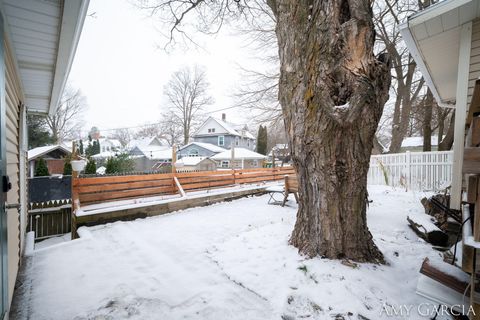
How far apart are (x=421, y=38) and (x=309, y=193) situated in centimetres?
315

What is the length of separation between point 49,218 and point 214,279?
6.43 meters

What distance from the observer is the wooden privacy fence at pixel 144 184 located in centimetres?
524

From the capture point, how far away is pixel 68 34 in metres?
2.29

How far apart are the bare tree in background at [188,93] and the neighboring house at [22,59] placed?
85.4 ft

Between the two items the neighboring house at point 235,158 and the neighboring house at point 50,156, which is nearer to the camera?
the neighboring house at point 50,156

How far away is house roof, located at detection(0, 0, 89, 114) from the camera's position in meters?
1.94

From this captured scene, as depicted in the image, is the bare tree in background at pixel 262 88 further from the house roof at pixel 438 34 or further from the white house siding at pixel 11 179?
the white house siding at pixel 11 179

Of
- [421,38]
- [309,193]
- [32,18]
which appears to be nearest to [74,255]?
[32,18]

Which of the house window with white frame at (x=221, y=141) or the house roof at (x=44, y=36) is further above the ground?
the house window with white frame at (x=221, y=141)

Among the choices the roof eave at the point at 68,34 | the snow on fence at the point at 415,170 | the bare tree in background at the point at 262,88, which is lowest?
the snow on fence at the point at 415,170

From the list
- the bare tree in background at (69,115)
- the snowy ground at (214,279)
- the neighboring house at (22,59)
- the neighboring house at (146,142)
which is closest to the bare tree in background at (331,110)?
the snowy ground at (214,279)

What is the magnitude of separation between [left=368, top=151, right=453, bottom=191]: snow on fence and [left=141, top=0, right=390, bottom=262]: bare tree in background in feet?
21.2

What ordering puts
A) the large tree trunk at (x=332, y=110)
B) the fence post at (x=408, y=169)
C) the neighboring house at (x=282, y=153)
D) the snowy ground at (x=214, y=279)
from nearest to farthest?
the snowy ground at (x=214, y=279)
the large tree trunk at (x=332, y=110)
the fence post at (x=408, y=169)
the neighboring house at (x=282, y=153)

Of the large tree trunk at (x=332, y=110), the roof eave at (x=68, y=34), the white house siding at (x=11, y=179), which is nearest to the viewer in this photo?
the roof eave at (x=68, y=34)
